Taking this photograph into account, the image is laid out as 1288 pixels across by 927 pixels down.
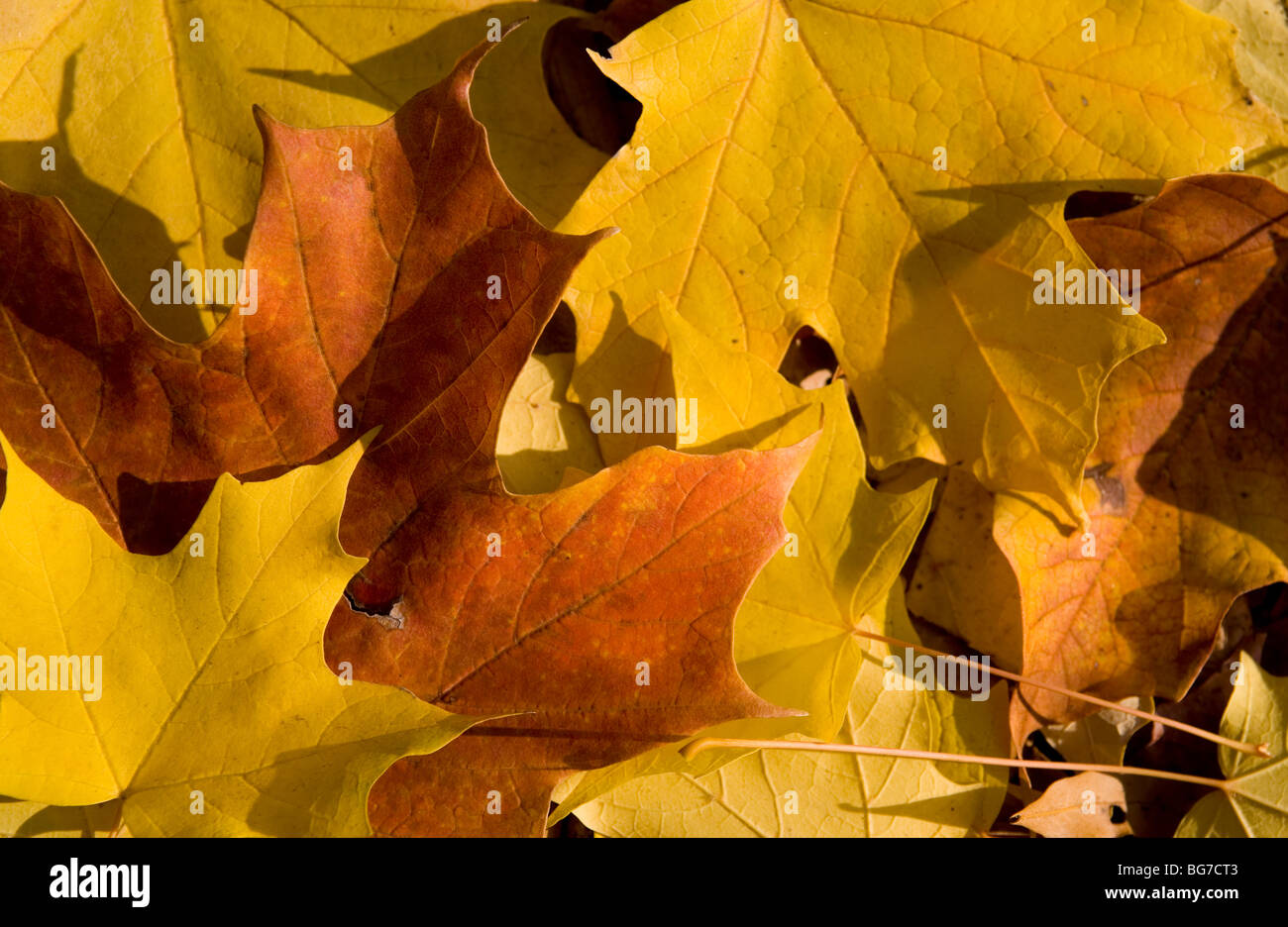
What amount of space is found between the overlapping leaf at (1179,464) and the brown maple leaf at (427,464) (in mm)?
460

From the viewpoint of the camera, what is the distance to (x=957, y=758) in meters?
1.07

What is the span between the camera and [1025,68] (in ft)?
3.18

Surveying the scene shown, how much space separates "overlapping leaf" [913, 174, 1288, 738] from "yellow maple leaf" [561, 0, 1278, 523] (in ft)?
0.48

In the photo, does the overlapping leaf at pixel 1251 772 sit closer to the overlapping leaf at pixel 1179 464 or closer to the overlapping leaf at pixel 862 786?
the overlapping leaf at pixel 1179 464

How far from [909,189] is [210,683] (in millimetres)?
844

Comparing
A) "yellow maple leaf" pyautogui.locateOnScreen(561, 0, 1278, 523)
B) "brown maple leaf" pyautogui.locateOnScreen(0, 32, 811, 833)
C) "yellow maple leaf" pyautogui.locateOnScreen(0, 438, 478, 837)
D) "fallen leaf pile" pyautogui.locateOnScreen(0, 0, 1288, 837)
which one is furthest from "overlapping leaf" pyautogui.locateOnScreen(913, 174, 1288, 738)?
"yellow maple leaf" pyautogui.locateOnScreen(0, 438, 478, 837)

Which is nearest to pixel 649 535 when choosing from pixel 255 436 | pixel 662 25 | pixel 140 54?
pixel 255 436

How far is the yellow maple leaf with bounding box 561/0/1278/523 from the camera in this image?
0.95 metres

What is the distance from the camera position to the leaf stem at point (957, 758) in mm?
916

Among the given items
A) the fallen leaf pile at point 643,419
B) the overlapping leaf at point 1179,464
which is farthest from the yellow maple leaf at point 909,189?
the overlapping leaf at point 1179,464

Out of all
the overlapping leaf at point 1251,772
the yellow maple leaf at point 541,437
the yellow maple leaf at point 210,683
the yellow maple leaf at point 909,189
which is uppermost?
the yellow maple leaf at point 909,189

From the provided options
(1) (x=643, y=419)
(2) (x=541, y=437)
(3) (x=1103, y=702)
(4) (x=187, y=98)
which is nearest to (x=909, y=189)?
(1) (x=643, y=419)

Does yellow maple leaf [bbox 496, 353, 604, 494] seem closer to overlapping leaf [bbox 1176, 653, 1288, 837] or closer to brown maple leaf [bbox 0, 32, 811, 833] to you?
brown maple leaf [bbox 0, 32, 811, 833]

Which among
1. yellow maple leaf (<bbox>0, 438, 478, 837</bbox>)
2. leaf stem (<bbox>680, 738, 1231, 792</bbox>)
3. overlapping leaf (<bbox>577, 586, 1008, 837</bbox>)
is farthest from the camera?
overlapping leaf (<bbox>577, 586, 1008, 837</bbox>)
